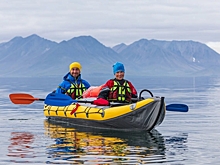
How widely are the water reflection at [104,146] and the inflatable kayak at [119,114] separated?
0.83 ft

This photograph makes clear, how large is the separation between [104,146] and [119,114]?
8.07 ft

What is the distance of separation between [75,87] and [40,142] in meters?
5.06

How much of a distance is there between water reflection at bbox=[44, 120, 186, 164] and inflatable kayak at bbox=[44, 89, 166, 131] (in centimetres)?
25

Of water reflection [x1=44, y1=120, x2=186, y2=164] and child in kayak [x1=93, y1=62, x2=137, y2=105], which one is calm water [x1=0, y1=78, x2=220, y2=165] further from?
child in kayak [x1=93, y1=62, x2=137, y2=105]

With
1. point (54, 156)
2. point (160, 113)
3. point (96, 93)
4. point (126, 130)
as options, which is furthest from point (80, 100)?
point (54, 156)

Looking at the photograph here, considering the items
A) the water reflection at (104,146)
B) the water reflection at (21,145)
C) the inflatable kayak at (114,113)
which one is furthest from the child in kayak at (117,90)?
the water reflection at (21,145)

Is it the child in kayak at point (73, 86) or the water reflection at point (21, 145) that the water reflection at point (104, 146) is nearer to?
the water reflection at point (21, 145)

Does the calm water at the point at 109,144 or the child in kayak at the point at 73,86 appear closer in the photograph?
the calm water at the point at 109,144

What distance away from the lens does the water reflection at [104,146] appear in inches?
475

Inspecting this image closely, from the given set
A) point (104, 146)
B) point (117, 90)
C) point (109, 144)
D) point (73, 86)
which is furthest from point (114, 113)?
point (73, 86)

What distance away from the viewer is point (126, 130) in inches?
647

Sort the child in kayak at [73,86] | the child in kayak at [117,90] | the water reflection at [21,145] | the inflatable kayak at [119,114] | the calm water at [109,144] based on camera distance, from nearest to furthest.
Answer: the calm water at [109,144] < the water reflection at [21,145] < the inflatable kayak at [119,114] < the child in kayak at [117,90] < the child in kayak at [73,86]

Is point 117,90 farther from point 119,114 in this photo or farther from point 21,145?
point 21,145

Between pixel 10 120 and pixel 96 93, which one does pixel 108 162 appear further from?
pixel 10 120
